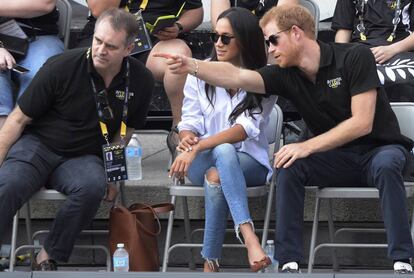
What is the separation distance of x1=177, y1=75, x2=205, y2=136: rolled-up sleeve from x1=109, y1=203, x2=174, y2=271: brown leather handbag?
0.52 m

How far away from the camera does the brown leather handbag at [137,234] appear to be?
628cm

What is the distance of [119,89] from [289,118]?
6.22ft

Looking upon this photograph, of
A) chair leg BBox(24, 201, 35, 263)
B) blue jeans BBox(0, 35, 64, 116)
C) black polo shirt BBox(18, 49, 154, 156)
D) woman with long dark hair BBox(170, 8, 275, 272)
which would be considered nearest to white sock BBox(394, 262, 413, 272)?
woman with long dark hair BBox(170, 8, 275, 272)

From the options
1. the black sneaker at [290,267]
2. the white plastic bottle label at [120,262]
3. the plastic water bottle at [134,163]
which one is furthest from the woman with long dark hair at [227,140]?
the plastic water bottle at [134,163]

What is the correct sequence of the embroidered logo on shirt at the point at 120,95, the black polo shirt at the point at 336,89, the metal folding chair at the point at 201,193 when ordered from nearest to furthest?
the black polo shirt at the point at 336,89, the metal folding chair at the point at 201,193, the embroidered logo on shirt at the point at 120,95

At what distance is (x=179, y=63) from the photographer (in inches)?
243

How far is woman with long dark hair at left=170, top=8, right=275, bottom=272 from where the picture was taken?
20.2ft

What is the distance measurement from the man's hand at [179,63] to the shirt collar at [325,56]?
0.69 m

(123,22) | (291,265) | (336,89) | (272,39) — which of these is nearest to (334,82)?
(336,89)

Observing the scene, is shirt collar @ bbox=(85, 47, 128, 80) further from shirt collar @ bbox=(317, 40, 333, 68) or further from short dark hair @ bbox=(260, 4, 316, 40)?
shirt collar @ bbox=(317, 40, 333, 68)

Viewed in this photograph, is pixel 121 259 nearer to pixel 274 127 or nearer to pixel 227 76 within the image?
pixel 227 76

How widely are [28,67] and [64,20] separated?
50cm

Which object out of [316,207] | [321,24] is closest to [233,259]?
[316,207]

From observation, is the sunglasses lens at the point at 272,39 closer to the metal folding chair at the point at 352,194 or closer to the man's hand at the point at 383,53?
the metal folding chair at the point at 352,194
